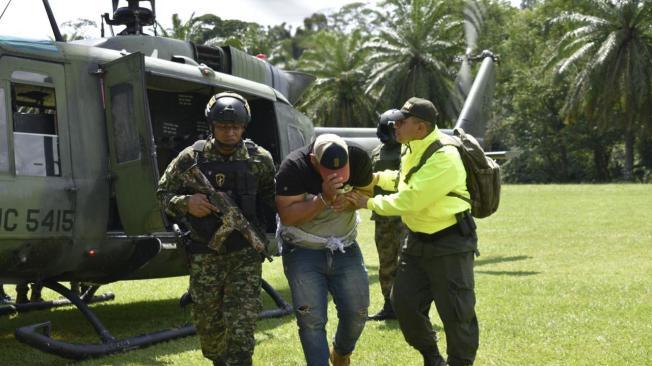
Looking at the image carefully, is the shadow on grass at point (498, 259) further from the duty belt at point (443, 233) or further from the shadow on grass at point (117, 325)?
the duty belt at point (443, 233)

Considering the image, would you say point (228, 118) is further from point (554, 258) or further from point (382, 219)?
point (554, 258)

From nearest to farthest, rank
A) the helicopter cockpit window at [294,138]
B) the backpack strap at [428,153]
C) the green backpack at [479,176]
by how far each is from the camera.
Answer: the backpack strap at [428,153] < the green backpack at [479,176] < the helicopter cockpit window at [294,138]

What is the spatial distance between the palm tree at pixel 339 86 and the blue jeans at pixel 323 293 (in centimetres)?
3817

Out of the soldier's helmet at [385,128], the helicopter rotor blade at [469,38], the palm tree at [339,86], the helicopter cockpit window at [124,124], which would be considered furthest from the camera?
the palm tree at [339,86]

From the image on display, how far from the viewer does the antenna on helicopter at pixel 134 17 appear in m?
8.10

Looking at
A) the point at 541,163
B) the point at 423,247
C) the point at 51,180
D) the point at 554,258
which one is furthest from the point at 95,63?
the point at 541,163

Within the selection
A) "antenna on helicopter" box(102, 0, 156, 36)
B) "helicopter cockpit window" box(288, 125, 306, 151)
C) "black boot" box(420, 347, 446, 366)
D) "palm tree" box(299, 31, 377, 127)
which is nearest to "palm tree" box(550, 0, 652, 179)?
"palm tree" box(299, 31, 377, 127)

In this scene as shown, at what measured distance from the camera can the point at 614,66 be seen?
119 ft

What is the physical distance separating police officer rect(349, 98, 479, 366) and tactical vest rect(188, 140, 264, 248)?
2.09 feet

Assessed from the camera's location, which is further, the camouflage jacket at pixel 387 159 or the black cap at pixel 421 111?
the camouflage jacket at pixel 387 159

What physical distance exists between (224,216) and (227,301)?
0.48 m

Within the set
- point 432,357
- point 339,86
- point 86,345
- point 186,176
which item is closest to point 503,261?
point 432,357

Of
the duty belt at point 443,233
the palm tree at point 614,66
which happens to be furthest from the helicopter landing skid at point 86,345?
the palm tree at point 614,66

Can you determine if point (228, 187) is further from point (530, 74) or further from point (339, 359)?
point (530, 74)
